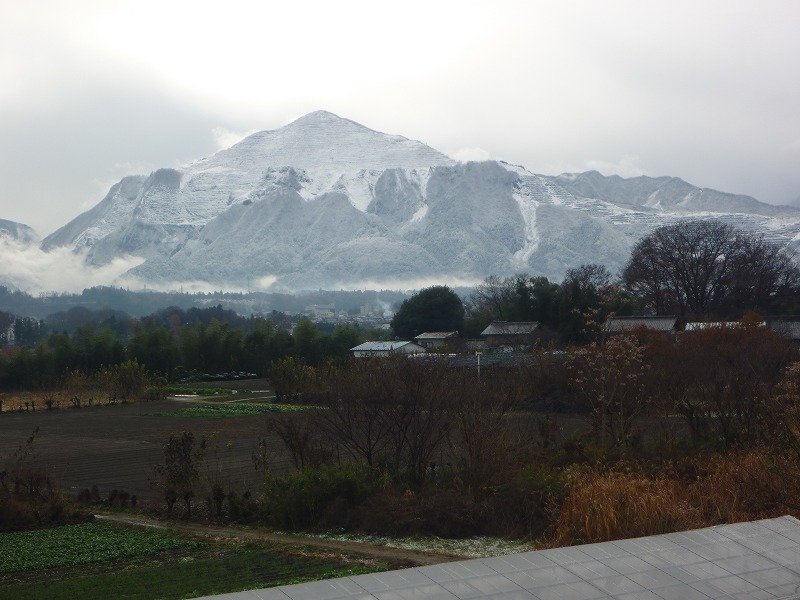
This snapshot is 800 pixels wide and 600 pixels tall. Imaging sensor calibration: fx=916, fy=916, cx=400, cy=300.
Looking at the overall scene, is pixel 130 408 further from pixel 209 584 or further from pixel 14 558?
pixel 209 584

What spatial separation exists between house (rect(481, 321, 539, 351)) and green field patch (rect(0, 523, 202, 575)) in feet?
120

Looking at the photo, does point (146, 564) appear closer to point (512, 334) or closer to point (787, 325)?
point (787, 325)

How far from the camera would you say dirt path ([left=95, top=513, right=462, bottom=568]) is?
10.9 m

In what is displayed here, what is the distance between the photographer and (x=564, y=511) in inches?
428

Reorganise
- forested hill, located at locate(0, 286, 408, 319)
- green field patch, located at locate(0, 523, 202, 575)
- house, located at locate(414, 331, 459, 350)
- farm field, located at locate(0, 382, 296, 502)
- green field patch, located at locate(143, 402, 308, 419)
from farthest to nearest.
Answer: forested hill, located at locate(0, 286, 408, 319) < house, located at locate(414, 331, 459, 350) < green field patch, located at locate(143, 402, 308, 419) < farm field, located at locate(0, 382, 296, 502) < green field patch, located at locate(0, 523, 202, 575)

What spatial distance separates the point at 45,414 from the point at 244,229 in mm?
148306

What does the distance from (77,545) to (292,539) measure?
293 cm

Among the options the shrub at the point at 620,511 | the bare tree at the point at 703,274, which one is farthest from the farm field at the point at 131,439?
the bare tree at the point at 703,274

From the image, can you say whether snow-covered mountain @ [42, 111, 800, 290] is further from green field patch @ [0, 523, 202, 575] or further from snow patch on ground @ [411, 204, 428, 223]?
green field patch @ [0, 523, 202, 575]

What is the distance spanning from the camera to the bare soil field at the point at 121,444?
763 inches

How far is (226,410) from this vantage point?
1517 inches

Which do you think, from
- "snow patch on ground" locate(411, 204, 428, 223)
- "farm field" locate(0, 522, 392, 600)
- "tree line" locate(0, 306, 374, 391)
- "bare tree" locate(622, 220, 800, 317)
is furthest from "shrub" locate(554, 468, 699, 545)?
"snow patch on ground" locate(411, 204, 428, 223)

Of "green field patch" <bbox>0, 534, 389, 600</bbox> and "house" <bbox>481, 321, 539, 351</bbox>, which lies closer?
"green field patch" <bbox>0, 534, 389, 600</bbox>

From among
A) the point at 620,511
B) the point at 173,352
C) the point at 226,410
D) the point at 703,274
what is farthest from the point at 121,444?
the point at 703,274
